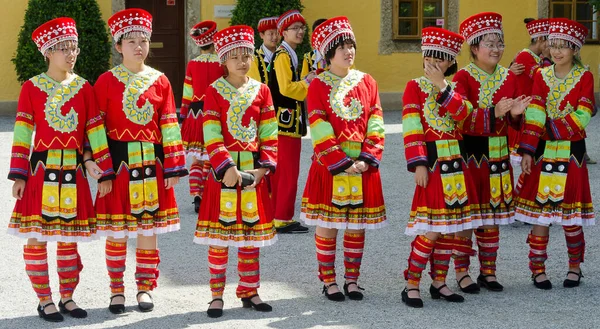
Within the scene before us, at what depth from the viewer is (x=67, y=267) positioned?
611 cm

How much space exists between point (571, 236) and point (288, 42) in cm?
282

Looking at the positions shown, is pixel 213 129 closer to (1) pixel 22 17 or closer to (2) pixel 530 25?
(2) pixel 530 25

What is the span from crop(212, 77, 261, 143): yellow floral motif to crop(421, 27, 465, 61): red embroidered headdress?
1078 millimetres

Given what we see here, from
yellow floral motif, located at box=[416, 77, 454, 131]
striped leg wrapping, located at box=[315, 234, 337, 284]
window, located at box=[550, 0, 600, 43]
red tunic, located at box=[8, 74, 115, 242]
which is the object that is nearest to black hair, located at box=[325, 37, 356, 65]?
yellow floral motif, located at box=[416, 77, 454, 131]

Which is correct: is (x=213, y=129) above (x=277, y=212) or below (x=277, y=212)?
above

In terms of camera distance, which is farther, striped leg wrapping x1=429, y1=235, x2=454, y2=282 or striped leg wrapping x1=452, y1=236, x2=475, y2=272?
striped leg wrapping x1=452, y1=236, x2=475, y2=272

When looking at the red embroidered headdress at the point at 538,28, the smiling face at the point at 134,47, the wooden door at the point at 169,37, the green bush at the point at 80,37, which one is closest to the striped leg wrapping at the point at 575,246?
the red embroidered headdress at the point at 538,28

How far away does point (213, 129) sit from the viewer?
6.09 meters

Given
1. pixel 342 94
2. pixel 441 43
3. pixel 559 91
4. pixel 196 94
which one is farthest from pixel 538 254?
pixel 196 94

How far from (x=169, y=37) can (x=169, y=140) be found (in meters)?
11.8

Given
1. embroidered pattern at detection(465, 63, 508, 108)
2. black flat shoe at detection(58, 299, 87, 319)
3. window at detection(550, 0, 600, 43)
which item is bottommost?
black flat shoe at detection(58, 299, 87, 319)

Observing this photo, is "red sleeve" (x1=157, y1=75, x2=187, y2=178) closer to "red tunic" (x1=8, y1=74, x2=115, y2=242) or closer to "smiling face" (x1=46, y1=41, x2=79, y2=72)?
"red tunic" (x1=8, y1=74, x2=115, y2=242)

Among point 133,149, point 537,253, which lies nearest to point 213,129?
point 133,149

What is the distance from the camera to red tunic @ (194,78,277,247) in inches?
240
